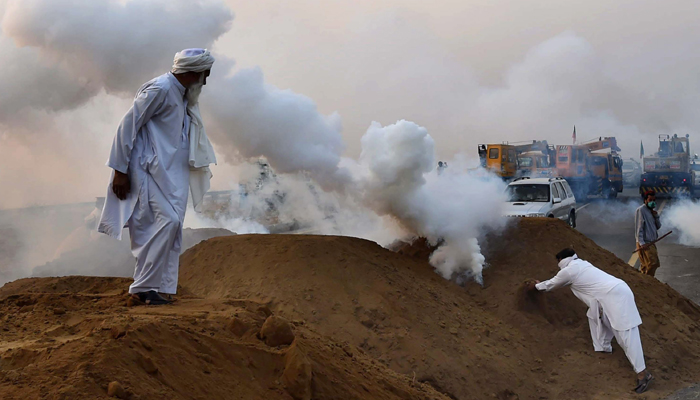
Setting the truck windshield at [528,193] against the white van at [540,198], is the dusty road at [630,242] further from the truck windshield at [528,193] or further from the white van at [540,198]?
the truck windshield at [528,193]

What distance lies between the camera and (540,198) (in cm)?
1485

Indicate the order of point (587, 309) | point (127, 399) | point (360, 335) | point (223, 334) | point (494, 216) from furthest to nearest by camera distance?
point (494, 216), point (587, 309), point (360, 335), point (223, 334), point (127, 399)

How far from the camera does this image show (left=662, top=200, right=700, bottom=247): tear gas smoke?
16.8 metres

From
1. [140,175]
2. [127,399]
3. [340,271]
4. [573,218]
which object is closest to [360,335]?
[340,271]

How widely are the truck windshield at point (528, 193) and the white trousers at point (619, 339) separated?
789 cm

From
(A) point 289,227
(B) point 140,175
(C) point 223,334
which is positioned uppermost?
(B) point 140,175

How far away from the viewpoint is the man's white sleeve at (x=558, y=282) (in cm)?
691

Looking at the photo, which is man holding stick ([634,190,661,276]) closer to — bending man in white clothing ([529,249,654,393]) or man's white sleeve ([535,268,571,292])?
bending man in white clothing ([529,249,654,393])

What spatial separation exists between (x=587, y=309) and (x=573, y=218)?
364 inches

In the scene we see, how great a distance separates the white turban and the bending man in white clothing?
178 inches

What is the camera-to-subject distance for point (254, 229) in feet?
53.8

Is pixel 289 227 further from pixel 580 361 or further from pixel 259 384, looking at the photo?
pixel 259 384

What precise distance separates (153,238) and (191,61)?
1.37 meters

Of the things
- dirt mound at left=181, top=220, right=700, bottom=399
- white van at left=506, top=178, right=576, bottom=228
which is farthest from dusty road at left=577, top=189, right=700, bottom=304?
dirt mound at left=181, top=220, right=700, bottom=399
